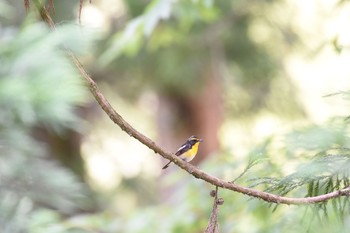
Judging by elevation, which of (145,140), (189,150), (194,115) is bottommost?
(145,140)

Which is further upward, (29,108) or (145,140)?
→ (29,108)

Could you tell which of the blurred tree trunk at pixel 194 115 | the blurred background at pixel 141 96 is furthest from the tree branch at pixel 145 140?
the blurred tree trunk at pixel 194 115

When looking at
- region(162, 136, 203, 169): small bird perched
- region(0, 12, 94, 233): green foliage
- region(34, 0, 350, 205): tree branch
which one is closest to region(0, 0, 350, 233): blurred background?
region(0, 12, 94, 233): green foliage

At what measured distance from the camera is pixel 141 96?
7098mm

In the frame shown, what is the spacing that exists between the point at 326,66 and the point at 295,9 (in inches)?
23.2

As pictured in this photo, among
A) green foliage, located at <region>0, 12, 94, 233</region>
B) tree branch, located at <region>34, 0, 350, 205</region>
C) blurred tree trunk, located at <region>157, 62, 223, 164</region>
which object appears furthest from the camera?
blurred tree trunk, located at <region>157, 62, 223, 164</region>

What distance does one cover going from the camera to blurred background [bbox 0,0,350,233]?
12.4ft

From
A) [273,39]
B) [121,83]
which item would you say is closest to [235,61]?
[273,39]

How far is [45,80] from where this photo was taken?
3.77m

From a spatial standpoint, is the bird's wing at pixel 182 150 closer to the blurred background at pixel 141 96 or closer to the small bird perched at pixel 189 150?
the small bird perched at pixel 189 150

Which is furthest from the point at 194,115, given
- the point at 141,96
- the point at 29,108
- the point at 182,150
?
the point at 182,150

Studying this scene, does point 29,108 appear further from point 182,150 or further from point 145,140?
point 145,140

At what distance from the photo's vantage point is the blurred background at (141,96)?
377 centimetres

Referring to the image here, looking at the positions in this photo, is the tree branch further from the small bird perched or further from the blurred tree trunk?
the blurred tree trunk
